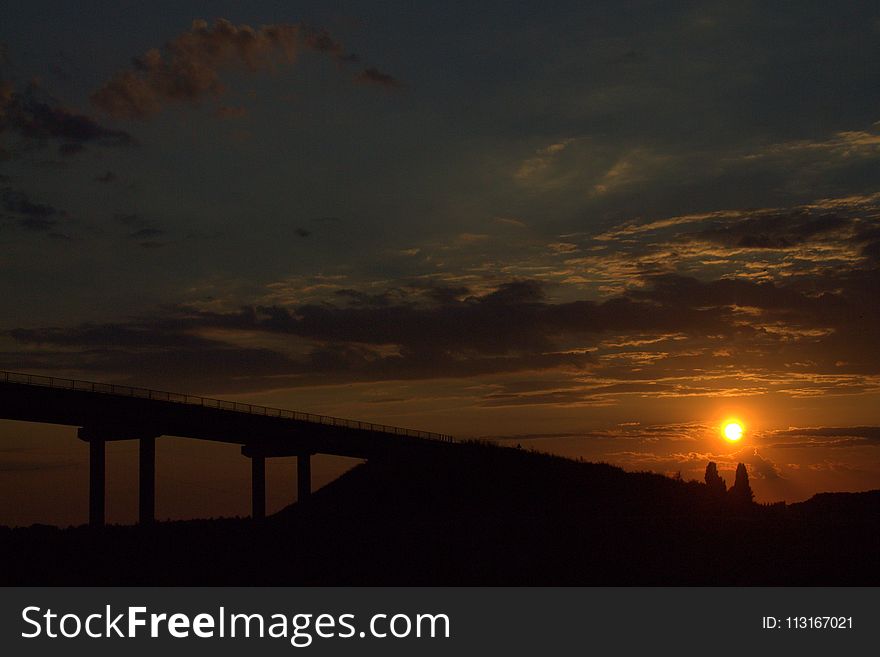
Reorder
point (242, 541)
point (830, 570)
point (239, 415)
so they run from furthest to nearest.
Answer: point (239, 415)
point (242, 541)
point (830, 570)

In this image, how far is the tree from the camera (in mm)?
84688

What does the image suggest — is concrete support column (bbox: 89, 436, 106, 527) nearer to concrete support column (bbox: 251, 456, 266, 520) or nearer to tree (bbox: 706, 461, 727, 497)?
concrete support column (bbox: 251, 456, 266, 520)

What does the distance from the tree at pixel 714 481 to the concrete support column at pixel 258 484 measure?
3513 cm

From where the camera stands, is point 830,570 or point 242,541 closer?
point 830,570

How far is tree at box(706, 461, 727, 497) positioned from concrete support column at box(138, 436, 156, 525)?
137ft

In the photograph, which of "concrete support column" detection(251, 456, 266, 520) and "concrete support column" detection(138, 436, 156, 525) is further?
"concrete support column" detection(251, 456, 266, 520)

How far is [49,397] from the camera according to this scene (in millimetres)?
67688

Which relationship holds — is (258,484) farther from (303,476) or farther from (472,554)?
(472,554)

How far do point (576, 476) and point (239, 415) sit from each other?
28405mm

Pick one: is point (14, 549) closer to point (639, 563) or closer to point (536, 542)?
point (536, 542)

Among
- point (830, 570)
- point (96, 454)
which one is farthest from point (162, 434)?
point (830, 570)

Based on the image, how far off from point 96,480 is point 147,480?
3766mm

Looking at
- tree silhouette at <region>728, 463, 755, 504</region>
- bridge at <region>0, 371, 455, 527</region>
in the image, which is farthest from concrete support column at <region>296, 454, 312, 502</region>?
tree silhouette at <region>728, 463, 755, 504</region>

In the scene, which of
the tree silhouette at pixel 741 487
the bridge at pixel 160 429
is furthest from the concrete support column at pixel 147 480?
the tree silhouette at pixel 741 487
